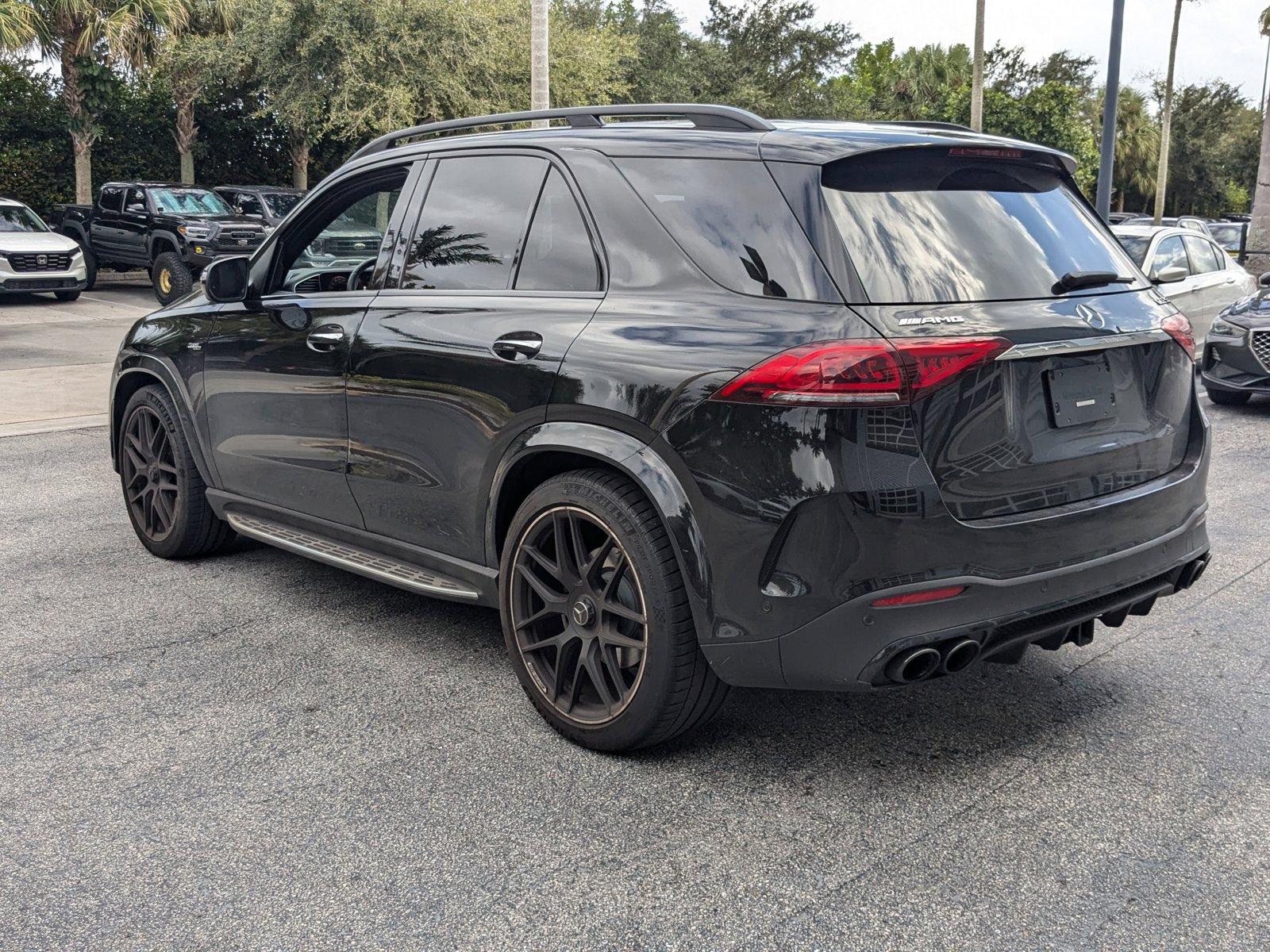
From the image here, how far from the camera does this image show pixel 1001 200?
11.6ft

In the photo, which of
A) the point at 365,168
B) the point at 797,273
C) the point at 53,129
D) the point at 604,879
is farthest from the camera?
the point at 53,129

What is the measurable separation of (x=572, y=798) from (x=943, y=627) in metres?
1.09

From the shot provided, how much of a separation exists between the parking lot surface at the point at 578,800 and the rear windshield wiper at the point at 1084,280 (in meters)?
1.33

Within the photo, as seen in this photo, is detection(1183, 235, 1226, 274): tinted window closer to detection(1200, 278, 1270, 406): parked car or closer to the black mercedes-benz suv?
detection(1200, 278, 1270, 406): parked car

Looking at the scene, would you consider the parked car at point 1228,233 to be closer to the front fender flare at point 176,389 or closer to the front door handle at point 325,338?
the front fender flare at point 176,389

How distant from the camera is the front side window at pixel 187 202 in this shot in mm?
20844

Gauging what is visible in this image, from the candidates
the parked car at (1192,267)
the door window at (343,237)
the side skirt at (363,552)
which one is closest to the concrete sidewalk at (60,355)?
the side skirt at (363,552)

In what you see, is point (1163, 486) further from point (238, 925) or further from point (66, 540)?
point (66, 540)

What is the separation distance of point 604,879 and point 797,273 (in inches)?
62.2

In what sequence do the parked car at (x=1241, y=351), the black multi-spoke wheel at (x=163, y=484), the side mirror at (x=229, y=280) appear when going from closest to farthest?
1. the side mirror at (x=229, y=280)
2. the black multi-spoke wheel at (x=163, y=484)
3. the parked car at (x=1241, y=351)

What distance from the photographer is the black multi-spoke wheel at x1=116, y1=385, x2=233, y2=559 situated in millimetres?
5395

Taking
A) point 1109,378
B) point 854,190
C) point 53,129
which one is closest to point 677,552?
point 854,190

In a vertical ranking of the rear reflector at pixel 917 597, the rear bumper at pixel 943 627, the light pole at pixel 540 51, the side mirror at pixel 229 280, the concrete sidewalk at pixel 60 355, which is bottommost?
the concrete sidewalk at pixel 60 355

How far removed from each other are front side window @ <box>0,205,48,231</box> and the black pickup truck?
0.89 m
